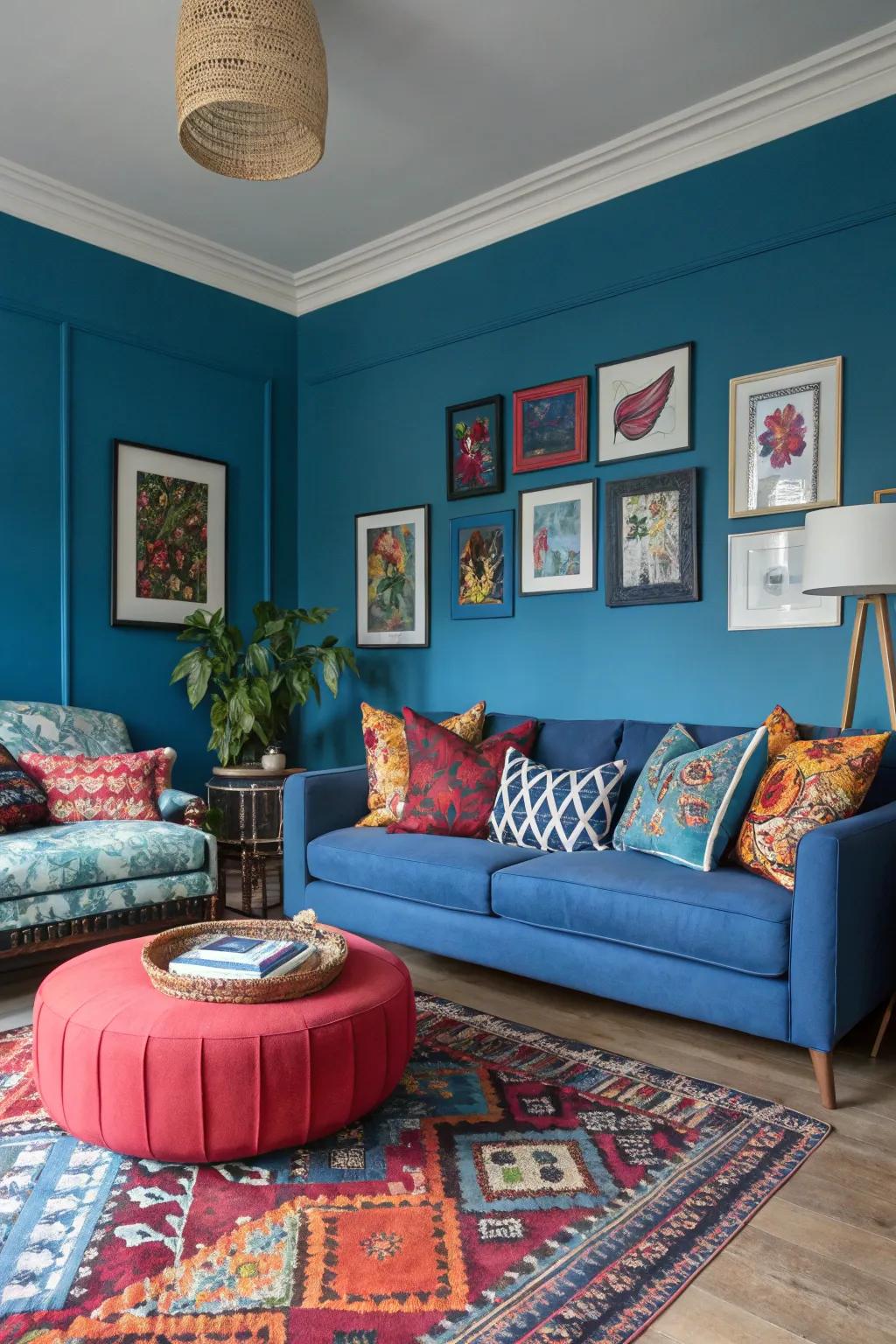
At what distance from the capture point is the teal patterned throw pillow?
272cm

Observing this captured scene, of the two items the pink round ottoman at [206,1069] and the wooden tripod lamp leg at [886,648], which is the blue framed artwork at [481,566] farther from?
the pink round ottoman at [206,1069]

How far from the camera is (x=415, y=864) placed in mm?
3193

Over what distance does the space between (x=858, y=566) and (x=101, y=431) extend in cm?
325

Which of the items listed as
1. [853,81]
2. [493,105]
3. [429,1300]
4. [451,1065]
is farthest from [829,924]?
[493,105]

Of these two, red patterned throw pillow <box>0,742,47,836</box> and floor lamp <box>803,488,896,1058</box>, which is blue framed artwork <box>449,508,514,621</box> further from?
red patterned throw pillow <box>0,742,47,836</box>

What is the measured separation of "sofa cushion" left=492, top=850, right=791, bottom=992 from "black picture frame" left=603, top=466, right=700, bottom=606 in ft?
3.84

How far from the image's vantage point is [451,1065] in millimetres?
2500

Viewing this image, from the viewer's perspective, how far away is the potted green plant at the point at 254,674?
429 cm

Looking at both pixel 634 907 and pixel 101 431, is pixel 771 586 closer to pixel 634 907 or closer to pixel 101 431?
pixel 634 907

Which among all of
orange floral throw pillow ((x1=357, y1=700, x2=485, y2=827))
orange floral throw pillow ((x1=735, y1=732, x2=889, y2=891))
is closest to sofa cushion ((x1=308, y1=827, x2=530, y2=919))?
orange floral throw pillow ((x1=357, y1=700, x2=485, y2=827))

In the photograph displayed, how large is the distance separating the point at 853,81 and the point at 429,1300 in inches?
146

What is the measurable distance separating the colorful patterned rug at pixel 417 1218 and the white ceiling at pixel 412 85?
3.15 meters

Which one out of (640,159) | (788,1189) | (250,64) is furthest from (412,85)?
(788,1189)

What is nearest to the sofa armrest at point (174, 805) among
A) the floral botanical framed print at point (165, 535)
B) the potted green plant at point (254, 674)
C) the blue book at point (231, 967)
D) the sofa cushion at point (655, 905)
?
the potted green plant at point (254, 674)
